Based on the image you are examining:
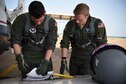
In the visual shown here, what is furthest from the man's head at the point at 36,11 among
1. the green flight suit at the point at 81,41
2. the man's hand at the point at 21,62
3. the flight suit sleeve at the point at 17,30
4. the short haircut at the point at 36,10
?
the green flight suit at the point at 81,41

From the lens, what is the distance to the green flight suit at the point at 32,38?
371 cm

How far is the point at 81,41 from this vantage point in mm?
4375

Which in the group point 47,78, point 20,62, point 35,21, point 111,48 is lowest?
point 47,78

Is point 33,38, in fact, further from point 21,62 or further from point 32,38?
point 21,62

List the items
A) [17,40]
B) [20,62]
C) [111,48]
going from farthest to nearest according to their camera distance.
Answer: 1. [17,40]
2. [20,62]
3. [111,48]

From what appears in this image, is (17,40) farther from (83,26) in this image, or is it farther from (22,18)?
(83,26)

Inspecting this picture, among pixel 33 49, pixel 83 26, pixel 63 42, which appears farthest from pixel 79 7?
pixel 33 49

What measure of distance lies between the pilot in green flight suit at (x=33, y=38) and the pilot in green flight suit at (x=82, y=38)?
19.9 inches

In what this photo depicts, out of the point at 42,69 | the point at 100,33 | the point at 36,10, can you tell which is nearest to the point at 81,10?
the point at 100,33

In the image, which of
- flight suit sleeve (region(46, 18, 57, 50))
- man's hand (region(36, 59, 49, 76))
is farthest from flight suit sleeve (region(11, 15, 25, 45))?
man's hand (region(36, 59, 49, 76))

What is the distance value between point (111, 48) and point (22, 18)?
140 cm

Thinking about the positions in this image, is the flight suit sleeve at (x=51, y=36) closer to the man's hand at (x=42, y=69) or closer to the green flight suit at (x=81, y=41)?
the man's hand at (x=42, y=69)

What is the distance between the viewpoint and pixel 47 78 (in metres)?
3.45

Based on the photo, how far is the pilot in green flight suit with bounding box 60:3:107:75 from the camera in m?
4.19
